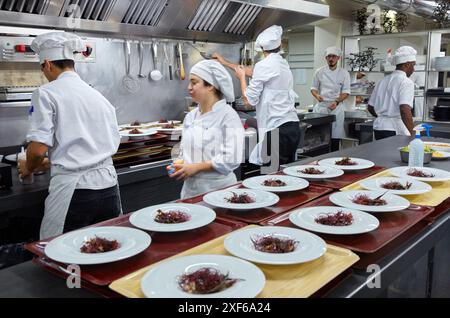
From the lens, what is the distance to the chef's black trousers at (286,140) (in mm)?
4039

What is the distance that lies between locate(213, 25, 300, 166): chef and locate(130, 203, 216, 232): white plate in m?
2.34

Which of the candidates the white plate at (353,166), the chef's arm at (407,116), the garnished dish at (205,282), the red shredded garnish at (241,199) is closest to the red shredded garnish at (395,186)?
the white plate at (353,166)

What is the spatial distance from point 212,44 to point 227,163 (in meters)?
2.71

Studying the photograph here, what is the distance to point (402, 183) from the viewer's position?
6.66ft

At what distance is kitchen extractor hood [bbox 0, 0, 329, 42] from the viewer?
10.5 ft

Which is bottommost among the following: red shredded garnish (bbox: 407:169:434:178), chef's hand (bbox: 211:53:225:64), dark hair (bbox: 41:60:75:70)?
red shredded garnish (bbox: 407:169:434:178)

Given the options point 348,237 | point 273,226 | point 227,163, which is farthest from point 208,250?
point 227,163

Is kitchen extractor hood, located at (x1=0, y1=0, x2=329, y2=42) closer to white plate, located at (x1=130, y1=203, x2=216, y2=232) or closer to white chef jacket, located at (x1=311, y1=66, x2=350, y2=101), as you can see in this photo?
white chef jacket, located at (x1=311, y1=66, x2=350, y2=101)

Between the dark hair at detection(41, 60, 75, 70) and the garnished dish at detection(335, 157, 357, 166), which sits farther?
the garnished dish at detection(335, 157, 357, 166)

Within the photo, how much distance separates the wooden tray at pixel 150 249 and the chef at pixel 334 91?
15.8 feet

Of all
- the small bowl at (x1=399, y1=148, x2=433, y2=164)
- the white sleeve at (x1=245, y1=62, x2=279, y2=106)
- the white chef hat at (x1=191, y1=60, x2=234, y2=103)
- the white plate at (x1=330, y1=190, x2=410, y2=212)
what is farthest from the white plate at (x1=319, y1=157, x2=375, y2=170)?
the white sleeve at (x1=245, y1=62, x2=279, y2=106)

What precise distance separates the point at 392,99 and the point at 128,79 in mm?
2740

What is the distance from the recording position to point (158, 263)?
1244 millimetres
